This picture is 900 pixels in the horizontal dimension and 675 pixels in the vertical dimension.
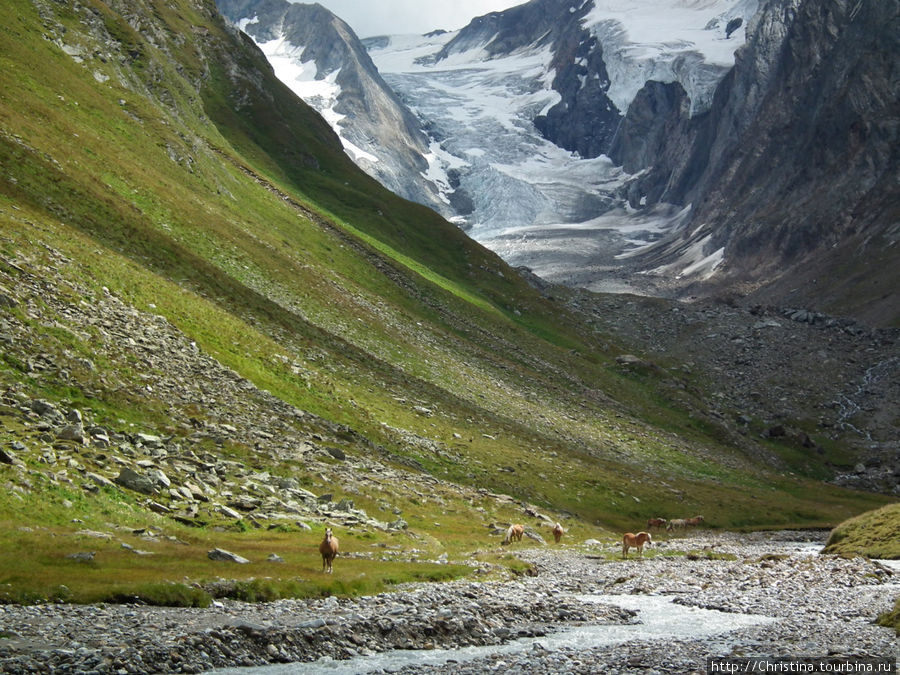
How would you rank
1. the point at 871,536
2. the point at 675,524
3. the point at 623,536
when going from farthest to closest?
the point at 675,524 → the point at 623,536 → the point at 871,536

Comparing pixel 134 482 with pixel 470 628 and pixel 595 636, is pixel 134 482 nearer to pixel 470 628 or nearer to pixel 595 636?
pixel 470 628

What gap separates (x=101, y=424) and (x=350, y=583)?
16.4m

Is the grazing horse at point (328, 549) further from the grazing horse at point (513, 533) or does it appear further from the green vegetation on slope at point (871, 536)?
the green vegetation on slope at point (871, 536)

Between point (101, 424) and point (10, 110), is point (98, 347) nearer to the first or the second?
point (101, 424)

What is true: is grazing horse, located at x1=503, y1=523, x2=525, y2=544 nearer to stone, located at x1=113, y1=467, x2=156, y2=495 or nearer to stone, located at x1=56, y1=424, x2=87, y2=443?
stone, located at x1=113, y1=467, x2=156, y2=495

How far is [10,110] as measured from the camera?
2899 inches

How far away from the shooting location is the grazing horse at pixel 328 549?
95.8 ft

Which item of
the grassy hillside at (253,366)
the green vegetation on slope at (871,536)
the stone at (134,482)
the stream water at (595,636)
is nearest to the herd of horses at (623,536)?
the grassy hillside at (253,366)

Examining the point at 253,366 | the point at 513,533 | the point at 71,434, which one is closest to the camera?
the point at 71,434

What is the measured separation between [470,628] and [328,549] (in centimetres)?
618

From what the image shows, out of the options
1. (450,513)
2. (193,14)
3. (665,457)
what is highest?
(193,14)

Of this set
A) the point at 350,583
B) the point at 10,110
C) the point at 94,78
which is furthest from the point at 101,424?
the point at 94,78

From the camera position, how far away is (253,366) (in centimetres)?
5734

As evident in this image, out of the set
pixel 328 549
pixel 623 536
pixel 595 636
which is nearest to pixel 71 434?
pixel 328 549
